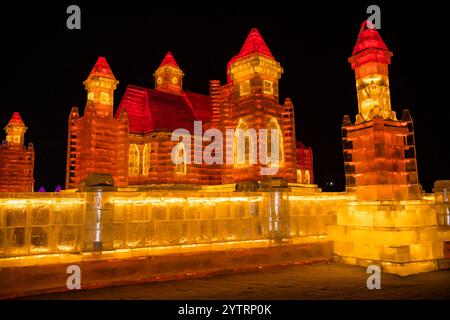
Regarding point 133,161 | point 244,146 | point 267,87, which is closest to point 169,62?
point 133,161

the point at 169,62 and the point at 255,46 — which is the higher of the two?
the point at 169,62

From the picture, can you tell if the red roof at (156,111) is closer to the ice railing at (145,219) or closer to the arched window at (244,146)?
the arched window at (244,146)

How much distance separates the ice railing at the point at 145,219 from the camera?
896 centimetres

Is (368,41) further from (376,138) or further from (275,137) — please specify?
(275,137)

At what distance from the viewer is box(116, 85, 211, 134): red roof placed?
2319cm

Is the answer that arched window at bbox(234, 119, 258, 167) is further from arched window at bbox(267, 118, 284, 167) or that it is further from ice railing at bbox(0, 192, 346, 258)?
ice railing at bbox(0, 192, 346, 258)

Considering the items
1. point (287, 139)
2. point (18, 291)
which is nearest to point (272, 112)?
point (287, 139)

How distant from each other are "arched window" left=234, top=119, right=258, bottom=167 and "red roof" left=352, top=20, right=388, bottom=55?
683 cm

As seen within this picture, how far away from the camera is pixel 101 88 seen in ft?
69.5

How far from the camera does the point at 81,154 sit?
67.5ft

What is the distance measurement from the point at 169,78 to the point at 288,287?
24.2 m

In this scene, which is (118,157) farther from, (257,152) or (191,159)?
(257,152)

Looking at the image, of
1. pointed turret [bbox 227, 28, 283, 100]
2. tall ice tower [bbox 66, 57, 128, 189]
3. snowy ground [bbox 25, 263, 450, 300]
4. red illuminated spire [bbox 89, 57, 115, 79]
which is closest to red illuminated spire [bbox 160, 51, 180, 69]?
red illuminated spire [bbox 89, 57, 115, 79]
